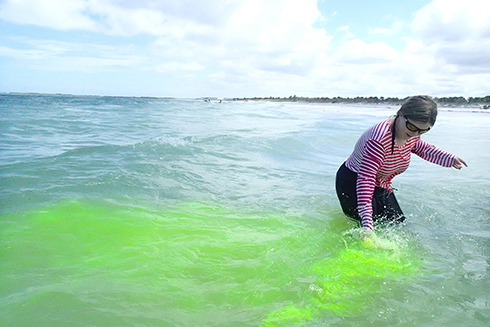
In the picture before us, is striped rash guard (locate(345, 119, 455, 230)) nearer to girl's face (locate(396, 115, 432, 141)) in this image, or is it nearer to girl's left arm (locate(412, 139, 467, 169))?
girl's face (locate(396, 115, 432, 141))

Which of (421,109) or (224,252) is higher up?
(421,109)

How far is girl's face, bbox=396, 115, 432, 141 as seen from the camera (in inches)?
111

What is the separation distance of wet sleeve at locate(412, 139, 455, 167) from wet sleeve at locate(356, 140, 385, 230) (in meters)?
0.74

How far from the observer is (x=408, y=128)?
2.90 m

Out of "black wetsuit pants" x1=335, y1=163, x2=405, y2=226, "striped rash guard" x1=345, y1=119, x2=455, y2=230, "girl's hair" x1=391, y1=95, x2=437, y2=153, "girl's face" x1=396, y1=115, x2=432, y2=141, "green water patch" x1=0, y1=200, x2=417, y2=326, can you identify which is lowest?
"green water patch" x1=0, y1=200, x2=417, y2=326

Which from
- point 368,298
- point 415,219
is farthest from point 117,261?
point 415,219

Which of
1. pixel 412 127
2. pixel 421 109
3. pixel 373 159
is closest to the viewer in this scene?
pixel 421 109

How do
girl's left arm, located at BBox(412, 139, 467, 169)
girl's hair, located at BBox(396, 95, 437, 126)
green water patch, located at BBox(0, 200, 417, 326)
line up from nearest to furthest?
green water patch, located at BBox(0, 200, 417, 326)
girl's hair, located at BBox(396, 95, 437, 126)
girl's left arm, located at BBox(412, 139, 467, 169)

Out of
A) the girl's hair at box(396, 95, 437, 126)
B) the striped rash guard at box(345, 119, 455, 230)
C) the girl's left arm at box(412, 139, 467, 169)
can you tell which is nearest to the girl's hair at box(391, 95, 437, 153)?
the girl's hair at box(396, 95, 437, 126)

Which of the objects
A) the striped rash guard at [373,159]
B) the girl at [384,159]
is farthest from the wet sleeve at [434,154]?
the striped rash guard at [373,159]

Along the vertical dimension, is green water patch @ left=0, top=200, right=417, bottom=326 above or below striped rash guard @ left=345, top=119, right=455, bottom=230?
below

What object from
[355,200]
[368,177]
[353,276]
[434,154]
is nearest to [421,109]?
[368,177]

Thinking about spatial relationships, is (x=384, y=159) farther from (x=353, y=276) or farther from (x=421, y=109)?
(x=353, y=276)

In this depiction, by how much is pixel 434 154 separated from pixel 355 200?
3.30 ft
